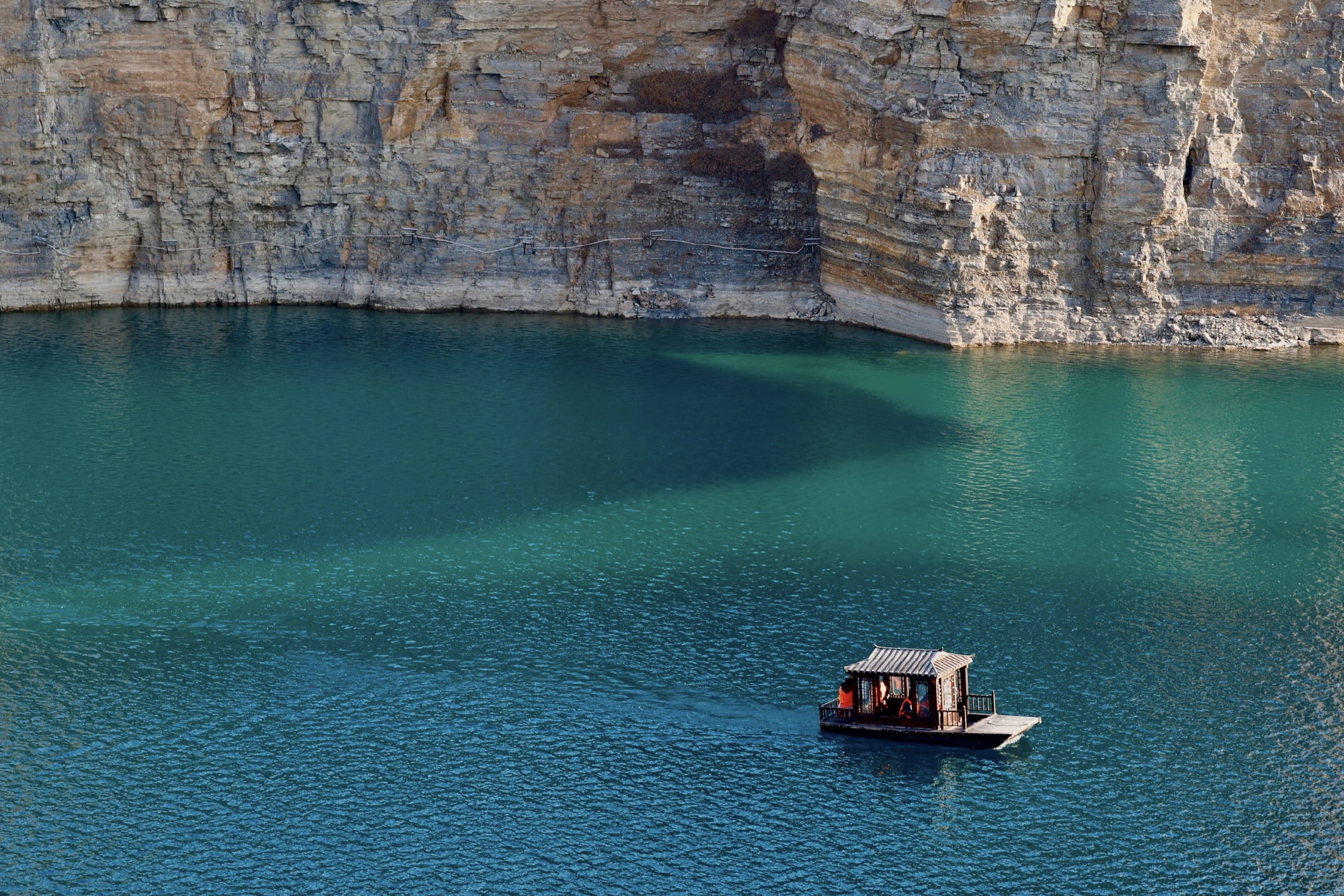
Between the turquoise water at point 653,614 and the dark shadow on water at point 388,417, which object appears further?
the dark shadow on water at point 388,417

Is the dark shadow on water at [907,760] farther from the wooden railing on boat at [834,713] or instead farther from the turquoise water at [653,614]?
the wooden railing on boat at [834,713]

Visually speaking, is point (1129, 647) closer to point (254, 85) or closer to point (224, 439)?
point (224, 439)

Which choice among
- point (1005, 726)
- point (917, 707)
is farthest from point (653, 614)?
point (1005, 726)

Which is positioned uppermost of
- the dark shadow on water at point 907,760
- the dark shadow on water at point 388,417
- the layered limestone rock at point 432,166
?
the layered limestone rock at point 432,166

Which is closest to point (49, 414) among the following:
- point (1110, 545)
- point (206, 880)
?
point (206, 880)

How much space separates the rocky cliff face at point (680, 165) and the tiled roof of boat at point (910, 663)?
30.1 m

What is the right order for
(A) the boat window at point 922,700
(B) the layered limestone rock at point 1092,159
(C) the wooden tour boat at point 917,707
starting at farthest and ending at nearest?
(B) the layered limestone rock at point 1092,159 → (A) the boat window at point 922,700 → (C) the wooden tour boat at point 917,707

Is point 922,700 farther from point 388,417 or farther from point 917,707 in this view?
point 388,417

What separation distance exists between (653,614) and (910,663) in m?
7.60

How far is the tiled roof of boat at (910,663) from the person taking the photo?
112ft

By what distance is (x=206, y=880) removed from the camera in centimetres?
2933

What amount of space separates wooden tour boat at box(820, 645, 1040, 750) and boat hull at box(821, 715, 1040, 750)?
0.01 m

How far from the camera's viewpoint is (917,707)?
113 feet

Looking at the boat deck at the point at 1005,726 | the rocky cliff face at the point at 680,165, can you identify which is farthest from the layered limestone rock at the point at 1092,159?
the boat deck at the point at 1005,726
